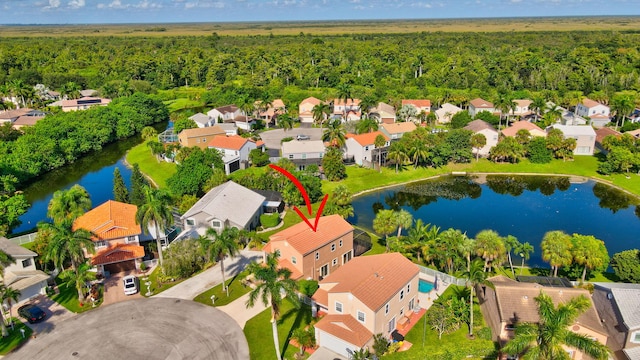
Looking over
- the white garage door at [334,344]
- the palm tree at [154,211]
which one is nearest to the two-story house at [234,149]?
the palm tree at [154,211]

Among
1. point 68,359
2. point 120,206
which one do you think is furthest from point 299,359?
point 120,206

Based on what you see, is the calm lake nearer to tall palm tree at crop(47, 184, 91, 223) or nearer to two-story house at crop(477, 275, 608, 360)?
two-story house at crop(477, 275, 608, 360)

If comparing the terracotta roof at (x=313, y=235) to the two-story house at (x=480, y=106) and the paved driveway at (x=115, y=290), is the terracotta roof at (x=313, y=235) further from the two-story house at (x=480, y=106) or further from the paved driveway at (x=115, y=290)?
the two-story house at (x=480, y=106)

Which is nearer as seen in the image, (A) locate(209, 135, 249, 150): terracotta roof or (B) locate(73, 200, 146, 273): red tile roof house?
(B) locate(73, 200, 146, 273): red tile roof house

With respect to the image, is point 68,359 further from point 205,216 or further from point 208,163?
point 208,163

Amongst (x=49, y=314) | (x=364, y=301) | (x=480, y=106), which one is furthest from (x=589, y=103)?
(x=49, y=314)

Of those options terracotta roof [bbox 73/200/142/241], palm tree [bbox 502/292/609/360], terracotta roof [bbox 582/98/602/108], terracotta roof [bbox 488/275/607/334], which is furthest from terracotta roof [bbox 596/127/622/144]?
terracotta roof [bbox 73/200/142/241]
